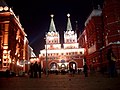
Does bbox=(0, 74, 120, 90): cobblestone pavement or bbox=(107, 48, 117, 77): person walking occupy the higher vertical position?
bbox=(107, 48, 117, 77): person walking

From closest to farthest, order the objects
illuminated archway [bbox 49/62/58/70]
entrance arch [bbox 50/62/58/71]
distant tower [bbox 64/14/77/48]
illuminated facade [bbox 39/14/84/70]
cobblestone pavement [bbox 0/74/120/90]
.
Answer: cobblestone pavement [bbox 0/74/120/90] < illuminated facade [bbox 39/14/84/70] < illuminated archway [bbox 49/62/58/70] < entrance arch [bbox 50/62/58/71] < distant tower [bbox 64/14/77/48]

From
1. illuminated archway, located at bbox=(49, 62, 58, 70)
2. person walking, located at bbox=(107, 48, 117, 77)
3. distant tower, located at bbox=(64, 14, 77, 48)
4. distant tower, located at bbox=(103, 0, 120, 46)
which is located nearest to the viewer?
person walking, located at bbox=(107, 48, 117, 77)

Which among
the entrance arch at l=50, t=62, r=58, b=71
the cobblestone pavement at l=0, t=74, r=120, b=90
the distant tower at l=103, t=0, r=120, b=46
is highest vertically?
the distant tower at l=103, t=0, r=120, b=46

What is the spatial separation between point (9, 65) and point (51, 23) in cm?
6212

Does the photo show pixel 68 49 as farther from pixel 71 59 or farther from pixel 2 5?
pixel 2 5

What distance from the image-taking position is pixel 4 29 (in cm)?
5697

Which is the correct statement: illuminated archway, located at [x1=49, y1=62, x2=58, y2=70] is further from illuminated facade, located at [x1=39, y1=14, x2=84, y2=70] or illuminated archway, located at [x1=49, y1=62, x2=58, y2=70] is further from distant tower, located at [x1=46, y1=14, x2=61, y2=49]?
distant tower, located at [x1=46, y1=14, x2=61, y2=49]

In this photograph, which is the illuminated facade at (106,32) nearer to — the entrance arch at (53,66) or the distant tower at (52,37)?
the entrance arch at (53,66)

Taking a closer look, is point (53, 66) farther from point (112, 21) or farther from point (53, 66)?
point (112, 21)

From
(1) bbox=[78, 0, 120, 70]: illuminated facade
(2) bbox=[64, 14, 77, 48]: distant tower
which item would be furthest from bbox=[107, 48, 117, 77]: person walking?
(2) bbox=[64, 14, 77, 48]: distant tower

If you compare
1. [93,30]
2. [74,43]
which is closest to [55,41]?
[74,43]

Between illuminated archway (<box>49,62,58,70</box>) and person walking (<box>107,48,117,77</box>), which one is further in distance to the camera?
illuminated archway (<box>49,62,58,70</box>)

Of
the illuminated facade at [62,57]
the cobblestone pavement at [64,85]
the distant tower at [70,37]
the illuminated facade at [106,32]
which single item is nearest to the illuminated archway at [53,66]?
the illuminated facade at [62,57]

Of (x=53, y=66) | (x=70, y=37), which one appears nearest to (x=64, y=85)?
(x=53, y=66)
